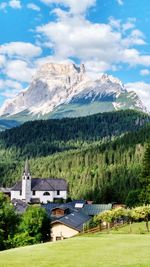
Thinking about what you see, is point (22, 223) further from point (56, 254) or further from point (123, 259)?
point (123, 259)

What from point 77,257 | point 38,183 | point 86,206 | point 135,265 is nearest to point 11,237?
point 77,257

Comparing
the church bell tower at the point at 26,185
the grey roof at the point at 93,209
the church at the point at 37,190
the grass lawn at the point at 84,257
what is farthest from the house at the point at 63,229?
the church at the point at 37,190

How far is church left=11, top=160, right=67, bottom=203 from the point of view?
190375 millimetres

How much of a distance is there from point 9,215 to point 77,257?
41370 mm

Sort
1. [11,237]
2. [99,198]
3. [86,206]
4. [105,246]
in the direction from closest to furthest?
[105,246] < [11,237] < [86,206] < [99,198]

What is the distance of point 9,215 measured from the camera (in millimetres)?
76000

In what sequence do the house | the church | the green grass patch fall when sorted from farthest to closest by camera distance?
the church
the house
the green grass patch

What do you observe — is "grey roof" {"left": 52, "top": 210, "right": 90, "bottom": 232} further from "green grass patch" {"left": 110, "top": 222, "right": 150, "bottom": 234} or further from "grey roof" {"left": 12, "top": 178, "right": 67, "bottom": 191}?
"grey roof" {"left": 12, "top": 178, "right": 67, "bottom": 191}

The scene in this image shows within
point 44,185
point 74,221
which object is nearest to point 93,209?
point 74,221

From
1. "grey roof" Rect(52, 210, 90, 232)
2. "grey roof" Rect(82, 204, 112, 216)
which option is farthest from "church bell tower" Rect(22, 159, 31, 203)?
"grey roof" Rect(52, 210, 90, 232)

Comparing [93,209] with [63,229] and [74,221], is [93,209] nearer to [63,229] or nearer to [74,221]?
[74,221]

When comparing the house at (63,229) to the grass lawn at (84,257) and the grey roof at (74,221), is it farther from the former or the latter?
the grass lawn at (84,257)

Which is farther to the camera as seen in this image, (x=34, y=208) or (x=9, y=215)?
(x=34, y=208)

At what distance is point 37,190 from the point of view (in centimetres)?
19400
